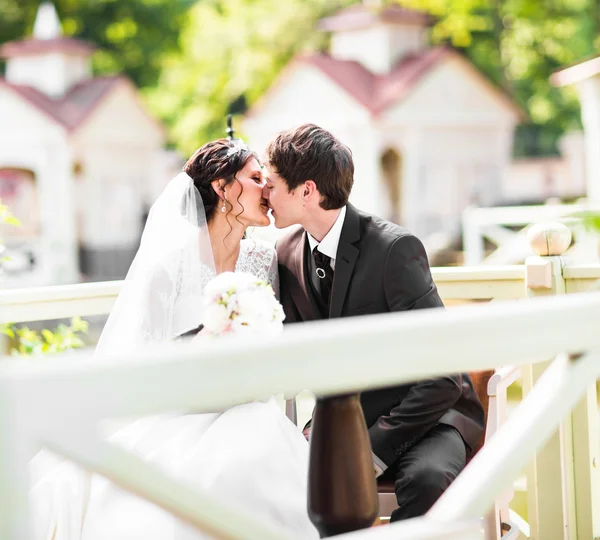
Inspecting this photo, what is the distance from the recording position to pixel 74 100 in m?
23.6

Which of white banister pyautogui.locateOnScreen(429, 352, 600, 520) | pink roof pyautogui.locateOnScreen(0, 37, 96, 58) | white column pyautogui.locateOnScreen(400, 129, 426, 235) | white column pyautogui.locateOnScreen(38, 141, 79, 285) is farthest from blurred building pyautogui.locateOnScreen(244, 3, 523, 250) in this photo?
white banister pyautogui.locateOnScreen(429, 352, 600, 520)

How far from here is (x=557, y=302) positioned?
162cm

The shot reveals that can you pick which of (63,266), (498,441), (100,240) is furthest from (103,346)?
(100,240)

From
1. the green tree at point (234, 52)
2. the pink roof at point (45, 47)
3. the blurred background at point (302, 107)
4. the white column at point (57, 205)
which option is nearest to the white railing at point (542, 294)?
the blurred background at point (302, 107)

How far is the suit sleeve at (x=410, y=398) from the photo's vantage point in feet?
10.0

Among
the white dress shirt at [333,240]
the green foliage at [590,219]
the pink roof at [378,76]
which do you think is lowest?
the white dress shirt at [333,240]

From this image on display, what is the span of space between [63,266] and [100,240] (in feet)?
6.64

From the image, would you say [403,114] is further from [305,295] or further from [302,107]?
[305,295]

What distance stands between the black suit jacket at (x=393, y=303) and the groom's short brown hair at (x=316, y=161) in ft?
0.38

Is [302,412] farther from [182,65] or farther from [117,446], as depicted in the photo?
[182,65]

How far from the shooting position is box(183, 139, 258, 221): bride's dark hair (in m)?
3.59

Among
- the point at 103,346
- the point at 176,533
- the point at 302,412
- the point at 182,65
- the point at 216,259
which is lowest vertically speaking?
the point at 302,412

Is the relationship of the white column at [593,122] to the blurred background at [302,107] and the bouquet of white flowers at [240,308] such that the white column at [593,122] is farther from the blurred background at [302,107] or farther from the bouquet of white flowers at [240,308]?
the bouquet of white flowers at [240,308]

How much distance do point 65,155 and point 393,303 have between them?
821 inches
